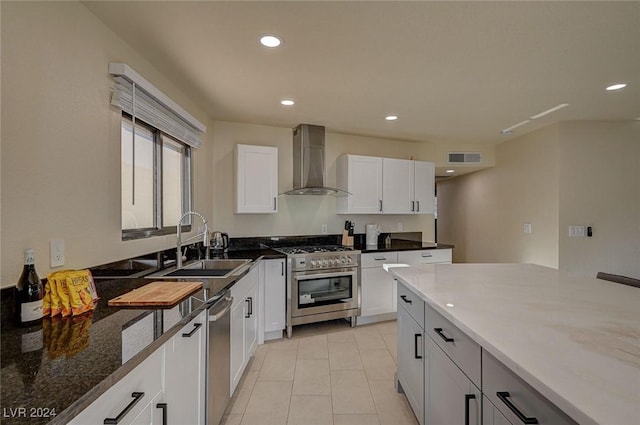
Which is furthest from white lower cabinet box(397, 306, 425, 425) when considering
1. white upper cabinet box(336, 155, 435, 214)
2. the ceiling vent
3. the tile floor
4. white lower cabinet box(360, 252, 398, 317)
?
the ceiling vent

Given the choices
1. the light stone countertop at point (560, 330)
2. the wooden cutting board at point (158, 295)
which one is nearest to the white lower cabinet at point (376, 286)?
the light stone countertop at point (560, 330)

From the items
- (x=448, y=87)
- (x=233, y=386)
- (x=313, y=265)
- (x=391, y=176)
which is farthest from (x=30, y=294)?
(x=391, y=176)

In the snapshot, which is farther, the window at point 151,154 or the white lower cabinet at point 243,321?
the white lower cabinet at point 243,321

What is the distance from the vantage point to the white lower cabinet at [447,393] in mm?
1130

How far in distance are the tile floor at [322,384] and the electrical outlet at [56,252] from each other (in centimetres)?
138

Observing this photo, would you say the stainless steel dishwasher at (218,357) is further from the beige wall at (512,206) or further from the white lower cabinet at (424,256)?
the beige wall at (512,206)

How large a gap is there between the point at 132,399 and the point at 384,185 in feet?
11.8

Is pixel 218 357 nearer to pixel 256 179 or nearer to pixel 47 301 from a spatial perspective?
pixel 47 301

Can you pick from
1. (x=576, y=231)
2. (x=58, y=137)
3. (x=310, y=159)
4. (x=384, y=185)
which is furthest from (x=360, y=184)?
(x=58, y=137)

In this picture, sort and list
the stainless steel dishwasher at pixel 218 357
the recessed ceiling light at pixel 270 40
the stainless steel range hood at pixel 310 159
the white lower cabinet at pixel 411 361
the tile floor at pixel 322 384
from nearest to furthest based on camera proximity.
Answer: the stainless steel dishwasher at pixel 218 357 → the white lower cabinet at pixel 411 361 → the recessed ceiling light at pixel 270 40 → the tile floor at pixel 322 384 → the stainless steel range hood at pixel 310 159

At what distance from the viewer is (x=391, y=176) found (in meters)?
4.09

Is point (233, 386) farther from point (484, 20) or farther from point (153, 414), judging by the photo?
point (484, 20)

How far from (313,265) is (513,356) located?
245 cm

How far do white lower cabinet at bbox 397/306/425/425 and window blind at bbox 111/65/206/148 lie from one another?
86.6 inches
